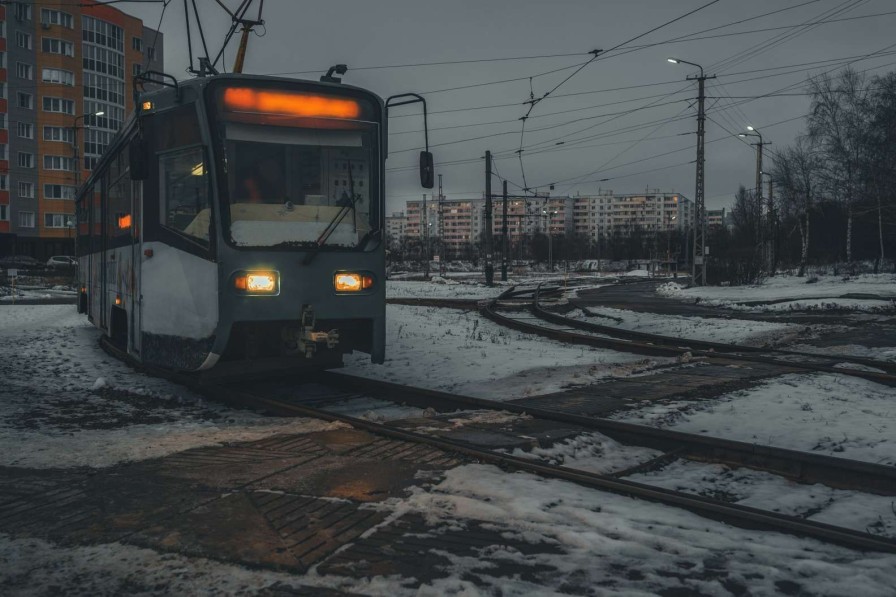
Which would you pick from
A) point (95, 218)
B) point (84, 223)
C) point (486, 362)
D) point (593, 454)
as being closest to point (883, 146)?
point (486, 362)

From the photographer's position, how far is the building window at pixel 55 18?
6588 cm

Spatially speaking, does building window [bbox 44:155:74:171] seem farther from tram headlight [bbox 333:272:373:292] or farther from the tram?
tram headlight [bbox 333:272:373:292]

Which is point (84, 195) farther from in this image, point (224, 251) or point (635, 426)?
point (635, 426)

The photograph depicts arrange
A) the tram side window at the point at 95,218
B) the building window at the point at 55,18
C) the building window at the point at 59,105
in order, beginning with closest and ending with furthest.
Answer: the tram side window at the point at 95,218 → the building window at the point at 55,18 → the building window at the point at 59,105

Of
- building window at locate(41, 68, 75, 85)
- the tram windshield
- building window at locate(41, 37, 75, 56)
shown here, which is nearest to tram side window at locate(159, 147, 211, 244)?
the tram windshield

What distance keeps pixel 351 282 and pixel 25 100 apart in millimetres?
70882

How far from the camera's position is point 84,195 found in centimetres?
1320

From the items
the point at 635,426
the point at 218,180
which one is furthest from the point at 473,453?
the point at 218,180

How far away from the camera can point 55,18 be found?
66500 millimetres

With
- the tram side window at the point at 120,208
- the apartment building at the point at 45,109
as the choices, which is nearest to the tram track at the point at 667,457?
the tram side window at the point at 120,208

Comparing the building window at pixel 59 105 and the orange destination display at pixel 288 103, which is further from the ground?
the building window at pixel 59 105

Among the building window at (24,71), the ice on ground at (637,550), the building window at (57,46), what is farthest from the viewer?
the building window at (57,46)

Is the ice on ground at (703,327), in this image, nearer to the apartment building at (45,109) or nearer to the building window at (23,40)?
the apartment building at (45,109)

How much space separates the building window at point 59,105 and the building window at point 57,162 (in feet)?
14.0
